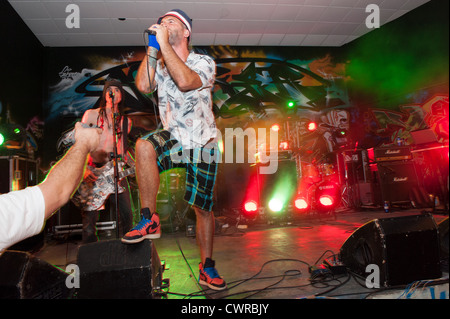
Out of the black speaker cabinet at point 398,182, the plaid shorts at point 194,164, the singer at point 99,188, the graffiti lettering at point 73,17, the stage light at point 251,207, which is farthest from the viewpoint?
the black speaker cabinet at point 398,182

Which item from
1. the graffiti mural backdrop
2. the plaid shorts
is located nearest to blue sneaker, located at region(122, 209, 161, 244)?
the plaid shorts

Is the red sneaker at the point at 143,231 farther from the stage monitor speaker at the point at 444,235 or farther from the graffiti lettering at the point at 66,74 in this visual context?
the graffiti lettering at the point at 66,74

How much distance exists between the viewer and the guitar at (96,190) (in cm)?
302

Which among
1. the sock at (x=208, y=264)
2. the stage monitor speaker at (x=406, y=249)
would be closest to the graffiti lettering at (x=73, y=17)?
the sock at (x=208, y=264)

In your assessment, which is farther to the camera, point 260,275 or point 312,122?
point 312,122

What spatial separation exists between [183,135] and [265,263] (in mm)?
1509

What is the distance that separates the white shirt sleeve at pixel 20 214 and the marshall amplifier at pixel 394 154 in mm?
6314

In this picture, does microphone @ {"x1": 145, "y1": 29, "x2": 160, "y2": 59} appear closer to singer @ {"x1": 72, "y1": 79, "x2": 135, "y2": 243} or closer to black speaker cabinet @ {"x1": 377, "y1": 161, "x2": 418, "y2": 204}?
singer @ {"x1": 72, "y1": 79, "x2": 135, "y2": 243}
